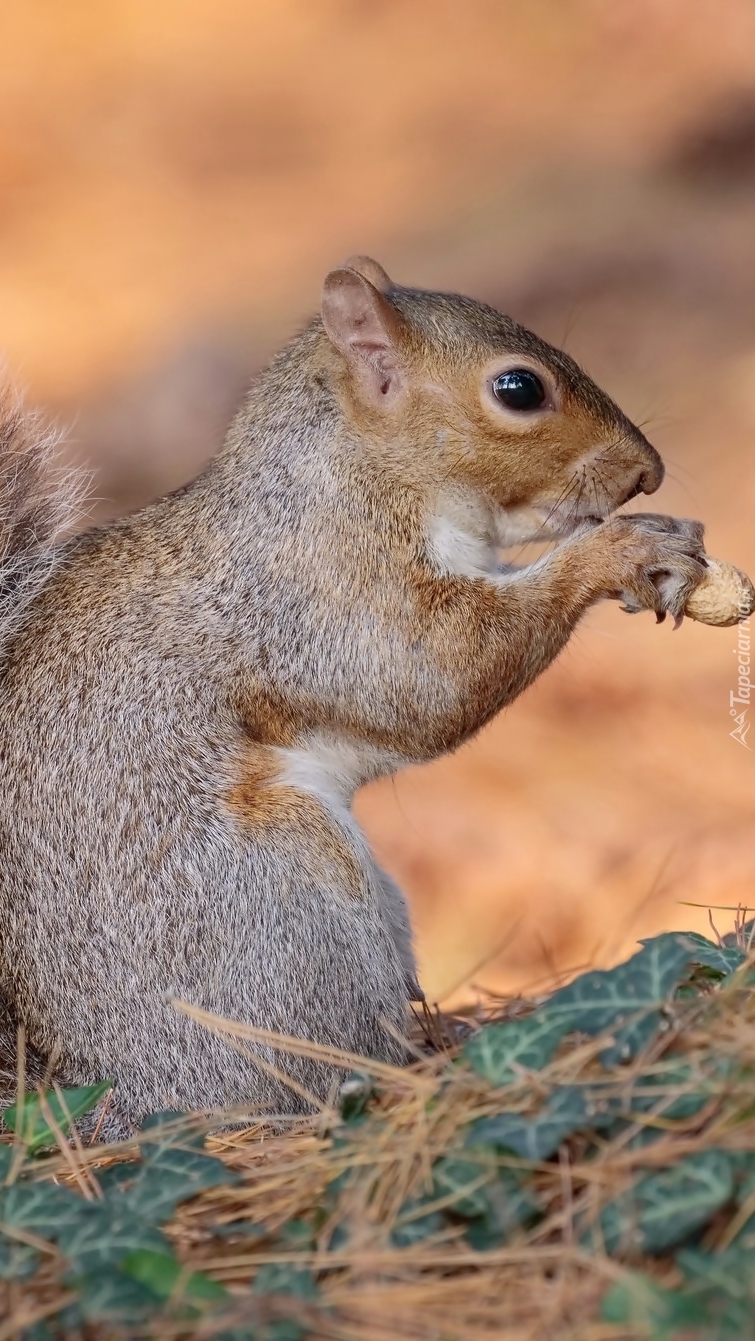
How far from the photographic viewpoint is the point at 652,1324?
978 mm

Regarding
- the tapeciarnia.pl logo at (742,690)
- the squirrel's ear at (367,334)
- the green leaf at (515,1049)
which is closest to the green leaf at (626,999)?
the green leaf at (515,1049)

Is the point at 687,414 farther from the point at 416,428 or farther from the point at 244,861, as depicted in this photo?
the point at 244,861

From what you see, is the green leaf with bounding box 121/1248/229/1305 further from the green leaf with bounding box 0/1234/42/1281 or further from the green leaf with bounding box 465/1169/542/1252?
the green leaf with bounding box 465/1169/542/1252

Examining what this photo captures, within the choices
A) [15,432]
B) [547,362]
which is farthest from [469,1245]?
[15,432]

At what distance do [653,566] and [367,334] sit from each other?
1.85ft

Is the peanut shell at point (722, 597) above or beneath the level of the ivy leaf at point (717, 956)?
above

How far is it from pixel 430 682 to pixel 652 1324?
1.15 metres

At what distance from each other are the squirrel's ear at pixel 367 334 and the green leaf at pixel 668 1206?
4.31ft

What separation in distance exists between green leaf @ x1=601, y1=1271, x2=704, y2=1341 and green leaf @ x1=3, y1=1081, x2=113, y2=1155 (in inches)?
31.4

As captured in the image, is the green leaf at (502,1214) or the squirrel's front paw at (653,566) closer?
the green leaf at (502,1214)

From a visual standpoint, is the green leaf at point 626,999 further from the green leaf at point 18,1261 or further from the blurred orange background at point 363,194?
the blurred orange background at point 363,194

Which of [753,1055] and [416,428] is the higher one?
[416,428]

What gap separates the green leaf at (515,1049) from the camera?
52.8 inches

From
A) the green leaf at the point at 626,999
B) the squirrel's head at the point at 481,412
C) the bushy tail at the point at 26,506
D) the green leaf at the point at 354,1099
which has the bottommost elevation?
the green leaf at the point at 354,1099
